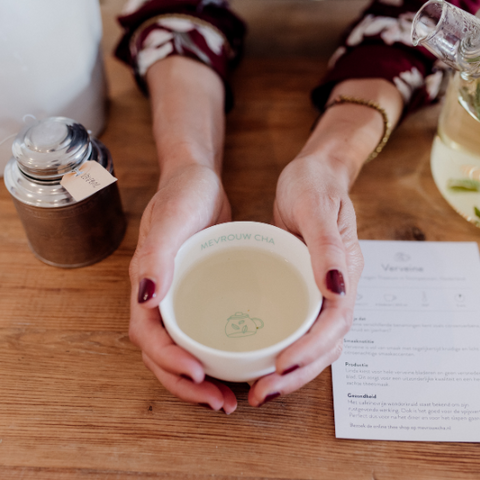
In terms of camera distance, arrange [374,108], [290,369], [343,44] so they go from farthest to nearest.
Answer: [343,44] → [374,108] → [290,369]

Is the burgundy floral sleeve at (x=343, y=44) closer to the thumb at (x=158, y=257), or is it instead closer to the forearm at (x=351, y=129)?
the forearm at (x=351, y=129)

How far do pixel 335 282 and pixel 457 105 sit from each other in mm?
355

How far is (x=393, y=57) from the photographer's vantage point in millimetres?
743

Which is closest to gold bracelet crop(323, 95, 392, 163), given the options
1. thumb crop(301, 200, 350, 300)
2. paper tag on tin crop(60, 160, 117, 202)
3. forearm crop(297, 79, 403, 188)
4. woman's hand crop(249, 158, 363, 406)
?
forearm crop(297, 79, 403, 188)

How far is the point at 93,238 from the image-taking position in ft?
1.97

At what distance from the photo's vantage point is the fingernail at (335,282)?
432 mm

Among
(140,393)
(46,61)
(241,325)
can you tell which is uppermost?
(46,61)

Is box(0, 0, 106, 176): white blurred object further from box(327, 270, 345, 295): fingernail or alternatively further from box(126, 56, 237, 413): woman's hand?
box(327, 270, 345, 295): fingernail

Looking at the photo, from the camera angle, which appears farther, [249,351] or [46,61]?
[46,61]

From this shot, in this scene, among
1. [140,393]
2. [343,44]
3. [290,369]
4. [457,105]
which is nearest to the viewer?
[290,369]

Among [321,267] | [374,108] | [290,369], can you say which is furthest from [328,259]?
[374,108]

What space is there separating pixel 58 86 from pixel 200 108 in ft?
0.70

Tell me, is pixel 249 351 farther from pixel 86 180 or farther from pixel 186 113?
pixel 186 113

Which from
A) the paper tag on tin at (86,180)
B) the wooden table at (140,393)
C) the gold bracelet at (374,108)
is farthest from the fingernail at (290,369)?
the gold bracelet at (374,108)
